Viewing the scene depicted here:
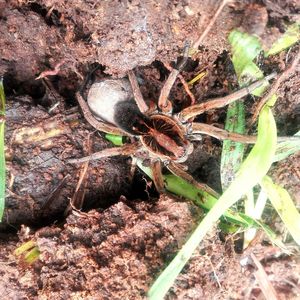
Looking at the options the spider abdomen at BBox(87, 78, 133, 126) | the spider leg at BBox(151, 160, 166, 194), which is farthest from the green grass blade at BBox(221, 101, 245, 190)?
the spider abdomen at BBox(87, 78, 133, 126)

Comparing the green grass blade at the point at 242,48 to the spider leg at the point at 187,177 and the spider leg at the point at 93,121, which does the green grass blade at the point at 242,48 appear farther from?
the spider leg at the point at 93,121

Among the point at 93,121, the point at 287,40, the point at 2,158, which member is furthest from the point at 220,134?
the point at 2,158

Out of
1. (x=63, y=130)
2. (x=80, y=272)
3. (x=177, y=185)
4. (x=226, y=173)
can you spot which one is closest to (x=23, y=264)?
(x=80, y=272)

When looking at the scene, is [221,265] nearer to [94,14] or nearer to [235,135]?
[235,135]

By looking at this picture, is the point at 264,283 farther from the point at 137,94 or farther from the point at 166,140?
the point at 137,94

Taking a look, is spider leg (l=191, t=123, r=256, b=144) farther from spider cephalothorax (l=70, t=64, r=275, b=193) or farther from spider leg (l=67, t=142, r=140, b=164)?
spider leg (l=67, t=142, r=140, b=164)

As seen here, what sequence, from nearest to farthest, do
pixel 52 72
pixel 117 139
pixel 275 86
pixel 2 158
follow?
pixel 275 86, pixel 2 158, pixel 52 72, pixel 117 139

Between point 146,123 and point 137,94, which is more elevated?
point 137,94
